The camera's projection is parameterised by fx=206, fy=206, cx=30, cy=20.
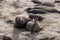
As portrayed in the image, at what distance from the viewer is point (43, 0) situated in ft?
13.3

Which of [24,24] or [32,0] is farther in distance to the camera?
[32,0]

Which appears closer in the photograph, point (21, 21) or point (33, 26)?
point (33, 26)

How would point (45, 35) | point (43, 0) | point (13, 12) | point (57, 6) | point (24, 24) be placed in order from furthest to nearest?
point (43, 0) < point (57, 6) < point (13, 12) < point (24, 24) < point (45, 35)

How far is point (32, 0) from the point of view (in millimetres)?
4125

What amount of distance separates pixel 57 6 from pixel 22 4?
0.66m

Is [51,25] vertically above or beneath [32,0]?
beneath

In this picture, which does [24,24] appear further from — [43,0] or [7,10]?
[43,0]

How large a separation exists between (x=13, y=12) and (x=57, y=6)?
844mm

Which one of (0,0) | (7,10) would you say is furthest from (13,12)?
(0,0)

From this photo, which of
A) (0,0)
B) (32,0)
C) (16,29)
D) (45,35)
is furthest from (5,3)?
(45,35)

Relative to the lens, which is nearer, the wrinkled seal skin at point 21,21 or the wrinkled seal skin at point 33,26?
the wrinkled seal skin at point 33,26

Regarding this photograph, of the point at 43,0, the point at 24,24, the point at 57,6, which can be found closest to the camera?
the point at 24,24

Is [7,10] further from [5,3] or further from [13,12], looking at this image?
[5,3]

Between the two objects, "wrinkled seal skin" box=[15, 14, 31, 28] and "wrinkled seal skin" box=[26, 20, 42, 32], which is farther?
"wrinkled seal skin" box=[15, 14, 31, 28]
